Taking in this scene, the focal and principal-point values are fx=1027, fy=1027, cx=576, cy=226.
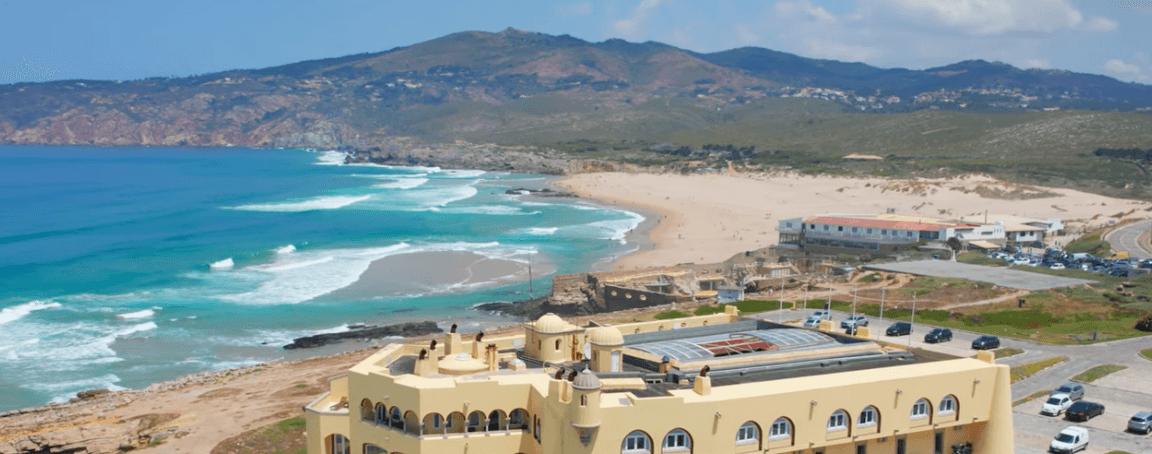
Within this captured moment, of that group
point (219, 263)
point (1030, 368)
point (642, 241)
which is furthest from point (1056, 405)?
point (219, 263)

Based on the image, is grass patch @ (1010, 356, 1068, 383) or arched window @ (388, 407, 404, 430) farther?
grass patch @ (1010, 356, 1068, 383)

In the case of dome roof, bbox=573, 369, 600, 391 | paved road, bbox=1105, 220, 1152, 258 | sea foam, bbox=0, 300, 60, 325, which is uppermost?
dome roof, bbox=573, 369, 600, 391

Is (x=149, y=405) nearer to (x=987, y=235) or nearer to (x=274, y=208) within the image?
(x=987, y=235)

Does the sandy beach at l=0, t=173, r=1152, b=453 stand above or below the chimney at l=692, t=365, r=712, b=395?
below

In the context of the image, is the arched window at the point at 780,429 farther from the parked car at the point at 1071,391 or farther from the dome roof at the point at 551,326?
the parked car at the point at 1071,391

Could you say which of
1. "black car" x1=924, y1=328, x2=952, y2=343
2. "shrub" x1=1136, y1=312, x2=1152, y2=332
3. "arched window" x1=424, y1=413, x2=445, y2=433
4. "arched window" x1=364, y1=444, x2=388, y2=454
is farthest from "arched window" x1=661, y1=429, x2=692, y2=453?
"shrub" x1=1136, y1=312, x2=1152, y2=332

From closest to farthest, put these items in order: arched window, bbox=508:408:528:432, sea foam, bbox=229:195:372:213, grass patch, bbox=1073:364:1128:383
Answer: arched window, bbox=508:408:528:432, grass patch, bbox=1073:364:1128:383, sea foam, bbox=229:195:372:213

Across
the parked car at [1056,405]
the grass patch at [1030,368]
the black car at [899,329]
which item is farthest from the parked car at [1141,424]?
the black car at [899,329]

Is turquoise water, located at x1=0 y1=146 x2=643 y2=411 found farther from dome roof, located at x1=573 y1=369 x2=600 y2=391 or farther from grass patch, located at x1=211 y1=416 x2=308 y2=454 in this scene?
dome roof, located at x1=573 y1=369 x2=600 y2=391

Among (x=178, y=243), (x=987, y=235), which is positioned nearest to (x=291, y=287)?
(x=178, y=243)
